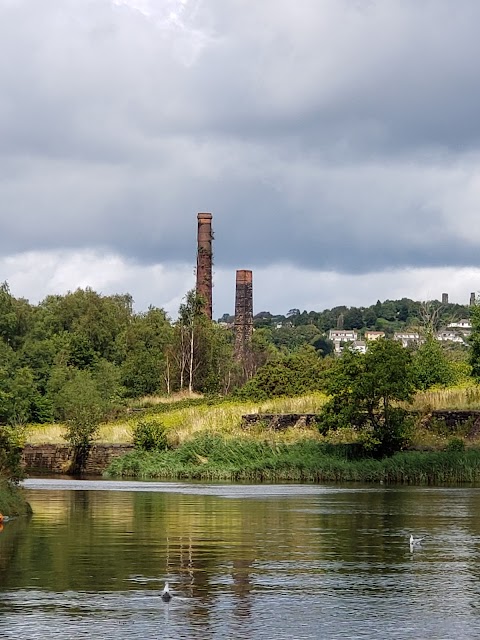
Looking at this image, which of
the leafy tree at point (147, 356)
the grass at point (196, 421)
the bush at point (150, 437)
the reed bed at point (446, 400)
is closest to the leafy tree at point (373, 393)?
the reed bed at point (446, 400)

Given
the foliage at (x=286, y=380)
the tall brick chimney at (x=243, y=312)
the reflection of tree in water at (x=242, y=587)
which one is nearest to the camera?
the reflection of tree in water at (x=242, y=587)

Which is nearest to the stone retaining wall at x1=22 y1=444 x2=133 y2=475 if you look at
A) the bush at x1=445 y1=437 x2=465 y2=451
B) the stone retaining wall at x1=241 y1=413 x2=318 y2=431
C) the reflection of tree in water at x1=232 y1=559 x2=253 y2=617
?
the stone retaining wall at x1=241 y1=413 x2=318 y2=431

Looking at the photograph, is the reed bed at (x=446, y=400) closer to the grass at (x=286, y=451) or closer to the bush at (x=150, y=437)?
the grass at (x=286, y=451)

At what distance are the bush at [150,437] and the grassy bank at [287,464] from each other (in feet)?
2.35

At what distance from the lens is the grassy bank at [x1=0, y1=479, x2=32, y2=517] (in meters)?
34.0

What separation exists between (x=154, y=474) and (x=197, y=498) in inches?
742

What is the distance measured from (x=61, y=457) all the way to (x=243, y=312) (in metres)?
49.5

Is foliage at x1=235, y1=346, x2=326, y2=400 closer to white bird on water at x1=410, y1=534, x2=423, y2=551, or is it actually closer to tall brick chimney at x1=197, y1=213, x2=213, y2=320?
tall brick chimney at x1=197, y1=213, x2=213, y2=320

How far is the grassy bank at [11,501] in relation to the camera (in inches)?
1339

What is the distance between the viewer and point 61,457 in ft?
230

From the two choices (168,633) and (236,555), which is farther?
(236,555)

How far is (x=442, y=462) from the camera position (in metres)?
54.6

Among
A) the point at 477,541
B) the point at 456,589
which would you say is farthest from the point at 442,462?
the point at 456,589

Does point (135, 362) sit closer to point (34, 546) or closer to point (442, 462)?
point (442, 462)
